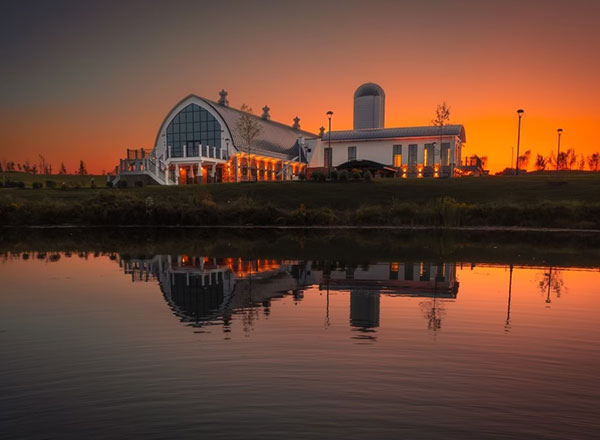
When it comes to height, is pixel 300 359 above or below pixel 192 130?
below

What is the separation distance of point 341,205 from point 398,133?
2501 centimetres

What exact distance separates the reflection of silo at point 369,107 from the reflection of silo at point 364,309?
6179cm

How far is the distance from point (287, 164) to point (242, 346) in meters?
62.1

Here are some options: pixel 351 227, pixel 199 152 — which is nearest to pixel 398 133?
pixel 199 152

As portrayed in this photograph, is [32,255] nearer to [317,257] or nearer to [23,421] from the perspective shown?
[317,257]

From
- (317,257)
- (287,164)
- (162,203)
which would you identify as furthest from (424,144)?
(317,257)

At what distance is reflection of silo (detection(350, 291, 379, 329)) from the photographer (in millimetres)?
9914

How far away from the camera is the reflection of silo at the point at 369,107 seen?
2820 inches

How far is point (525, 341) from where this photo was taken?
343 inches

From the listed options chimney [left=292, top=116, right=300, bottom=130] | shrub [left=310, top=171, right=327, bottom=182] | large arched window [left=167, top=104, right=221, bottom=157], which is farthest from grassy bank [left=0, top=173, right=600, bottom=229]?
chimney [left=292, top=116, right=300, bottom=130]

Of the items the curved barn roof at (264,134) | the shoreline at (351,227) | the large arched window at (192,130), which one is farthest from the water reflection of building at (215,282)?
the large arched window at (192,130)

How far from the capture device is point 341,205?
128ft

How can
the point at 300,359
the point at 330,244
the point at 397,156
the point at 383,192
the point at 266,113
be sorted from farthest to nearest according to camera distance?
1. the point at 266,113
2. the point at 397,156
3. the point at 383,192
4. the point at 330,244
5. the point at 300,359

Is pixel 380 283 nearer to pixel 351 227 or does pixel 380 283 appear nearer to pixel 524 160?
pixel 351 227
